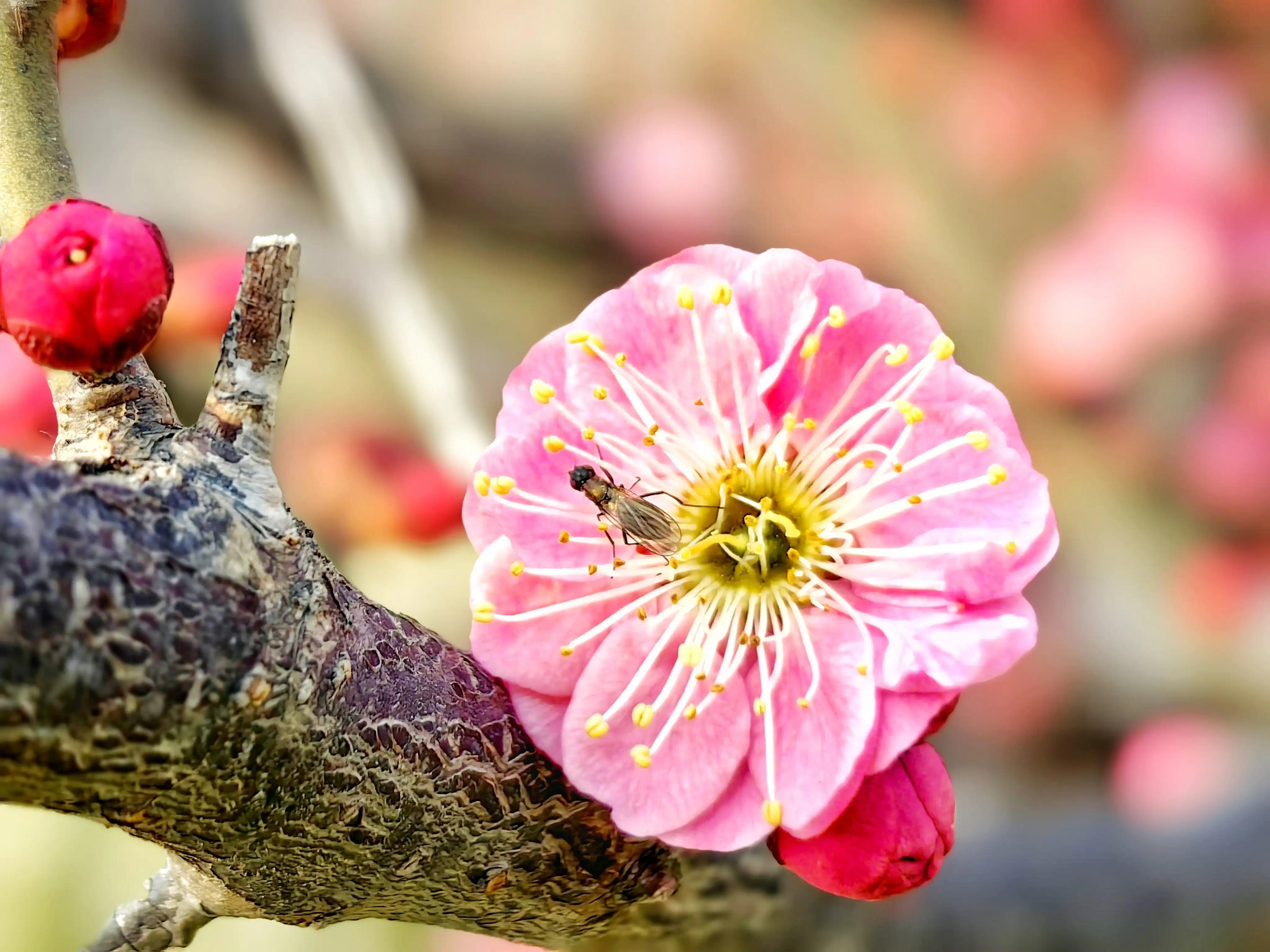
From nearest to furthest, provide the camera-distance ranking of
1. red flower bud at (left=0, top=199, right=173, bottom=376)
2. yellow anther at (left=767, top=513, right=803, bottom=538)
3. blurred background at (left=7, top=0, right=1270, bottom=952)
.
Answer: red flower bud at (left=0, top=199, right=173, bottom=376) < yellow anther at (left=767, top=513, right=803, bottom=538) < blurred background at (left=7, top=0, right=1270, bottom=952)

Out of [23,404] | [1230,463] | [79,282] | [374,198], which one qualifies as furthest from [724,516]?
[1230,463]

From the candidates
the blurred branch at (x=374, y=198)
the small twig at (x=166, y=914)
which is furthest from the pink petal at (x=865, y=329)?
the blurred branch at (x=374, y=198)

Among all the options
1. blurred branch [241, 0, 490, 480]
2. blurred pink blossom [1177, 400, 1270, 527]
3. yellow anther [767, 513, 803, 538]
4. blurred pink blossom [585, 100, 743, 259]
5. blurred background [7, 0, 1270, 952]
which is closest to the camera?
yellow anther [767, 513, 803, 538]

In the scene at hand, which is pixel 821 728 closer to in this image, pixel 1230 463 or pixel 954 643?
pixel 954 643

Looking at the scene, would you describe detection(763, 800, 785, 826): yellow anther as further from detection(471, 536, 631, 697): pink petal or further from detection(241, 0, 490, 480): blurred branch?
detection(241, 0, 490, 480): blurred branch

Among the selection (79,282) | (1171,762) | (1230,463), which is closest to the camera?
(79,282)

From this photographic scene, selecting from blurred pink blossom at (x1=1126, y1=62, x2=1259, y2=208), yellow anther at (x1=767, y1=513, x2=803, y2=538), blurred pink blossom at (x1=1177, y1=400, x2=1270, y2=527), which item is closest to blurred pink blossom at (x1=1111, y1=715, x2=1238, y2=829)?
blurred pink blossom at (x1=1177, y1=400, x2=1270, y2=527)
